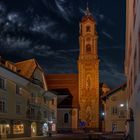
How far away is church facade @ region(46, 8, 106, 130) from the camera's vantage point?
130625 millimetres

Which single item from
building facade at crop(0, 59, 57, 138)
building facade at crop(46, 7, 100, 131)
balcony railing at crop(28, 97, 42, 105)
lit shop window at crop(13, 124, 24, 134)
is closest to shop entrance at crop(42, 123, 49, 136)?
building facade at crop(0, 59, 57, 138)

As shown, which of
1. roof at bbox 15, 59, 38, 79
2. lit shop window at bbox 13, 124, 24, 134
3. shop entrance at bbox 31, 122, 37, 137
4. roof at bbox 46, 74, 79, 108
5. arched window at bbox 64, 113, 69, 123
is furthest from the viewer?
roof at bbox 46, 74, 79, 108

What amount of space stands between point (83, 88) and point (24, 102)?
214 ft

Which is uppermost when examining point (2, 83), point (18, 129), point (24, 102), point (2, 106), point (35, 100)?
point (2, 83)

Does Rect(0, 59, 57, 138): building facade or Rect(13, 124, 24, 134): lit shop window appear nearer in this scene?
Rect(0, 59, 57, 138): building facade

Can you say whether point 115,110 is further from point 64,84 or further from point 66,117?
point 64,84

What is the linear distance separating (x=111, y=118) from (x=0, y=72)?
46675 mm

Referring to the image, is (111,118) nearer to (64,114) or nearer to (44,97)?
(44,97)

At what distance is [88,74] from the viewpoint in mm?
139750

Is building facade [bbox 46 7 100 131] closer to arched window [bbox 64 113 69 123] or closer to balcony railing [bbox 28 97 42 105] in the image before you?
arched window [bbox 64 113 69 123]

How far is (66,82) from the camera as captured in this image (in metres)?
144

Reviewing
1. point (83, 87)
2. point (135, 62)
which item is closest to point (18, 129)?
point (135, 62)

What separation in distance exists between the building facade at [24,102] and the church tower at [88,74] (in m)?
34.7

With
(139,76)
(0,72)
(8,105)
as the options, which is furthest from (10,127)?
(139,76)
